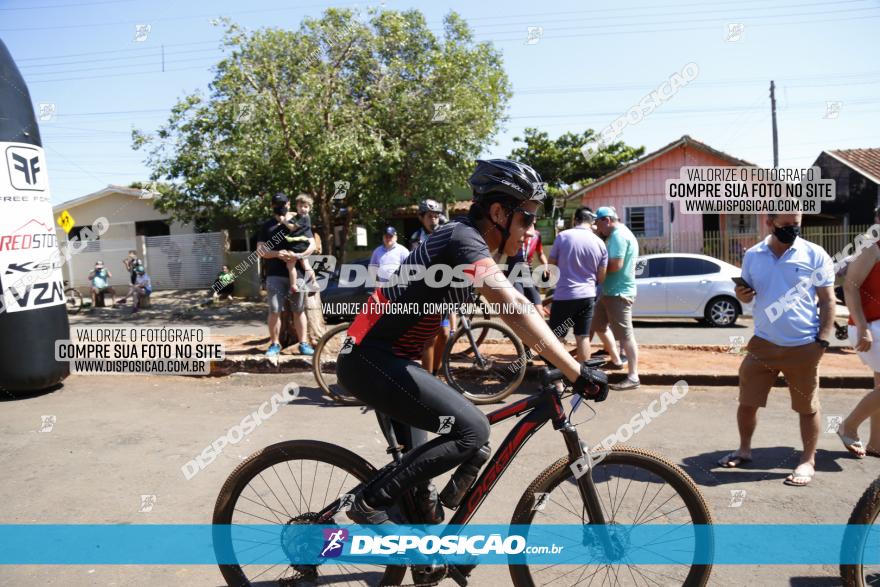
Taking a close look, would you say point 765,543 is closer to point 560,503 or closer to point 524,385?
point 560,503

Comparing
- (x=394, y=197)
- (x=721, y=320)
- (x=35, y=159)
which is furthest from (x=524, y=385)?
(x=394, y=197)

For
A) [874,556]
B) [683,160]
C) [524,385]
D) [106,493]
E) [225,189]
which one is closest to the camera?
[874,556]

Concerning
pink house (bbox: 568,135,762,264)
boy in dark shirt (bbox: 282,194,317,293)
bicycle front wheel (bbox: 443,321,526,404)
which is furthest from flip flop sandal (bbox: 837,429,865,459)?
pink house (bbox: 568,135,762,264)

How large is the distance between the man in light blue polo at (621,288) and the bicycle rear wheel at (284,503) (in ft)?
15.4

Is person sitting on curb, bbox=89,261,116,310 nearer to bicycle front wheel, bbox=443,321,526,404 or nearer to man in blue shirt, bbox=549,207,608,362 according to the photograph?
bicycle front wheel, bbox=443,321,526,404

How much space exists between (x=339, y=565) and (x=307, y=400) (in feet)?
12.9

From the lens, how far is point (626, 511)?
2967mm

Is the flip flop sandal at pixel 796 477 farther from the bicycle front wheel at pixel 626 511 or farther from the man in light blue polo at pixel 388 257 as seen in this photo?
the man in light blue polo at pixel 388 257

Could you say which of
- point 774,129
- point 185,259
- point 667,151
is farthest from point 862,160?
point 185,259

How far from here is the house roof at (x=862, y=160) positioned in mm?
25203

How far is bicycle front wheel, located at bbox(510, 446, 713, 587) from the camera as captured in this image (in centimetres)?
277

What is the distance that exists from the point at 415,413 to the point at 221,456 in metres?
3.12

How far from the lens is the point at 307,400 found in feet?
22.9

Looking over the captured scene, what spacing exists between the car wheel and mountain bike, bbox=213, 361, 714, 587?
1183cm
